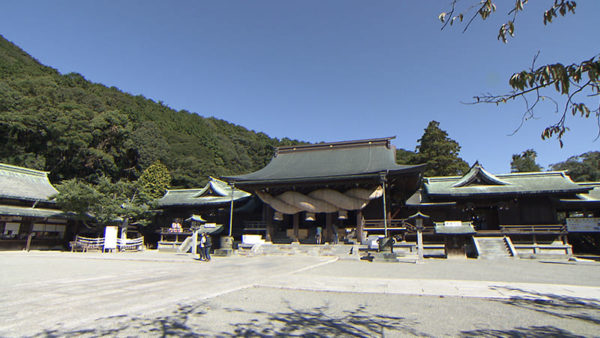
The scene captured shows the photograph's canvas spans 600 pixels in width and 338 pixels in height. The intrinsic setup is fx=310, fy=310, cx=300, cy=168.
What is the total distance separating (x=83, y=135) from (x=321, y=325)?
46241mm

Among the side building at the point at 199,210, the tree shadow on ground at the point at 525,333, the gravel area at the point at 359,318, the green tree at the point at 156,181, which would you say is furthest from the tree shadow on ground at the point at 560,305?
the green tree at the point at 156,181

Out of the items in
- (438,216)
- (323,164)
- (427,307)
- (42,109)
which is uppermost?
(42,109)

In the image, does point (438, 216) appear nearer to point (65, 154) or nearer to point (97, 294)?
point (97, 294)

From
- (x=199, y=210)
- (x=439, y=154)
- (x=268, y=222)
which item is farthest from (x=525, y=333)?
(x=439, y=154)

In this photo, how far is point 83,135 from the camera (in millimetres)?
40062

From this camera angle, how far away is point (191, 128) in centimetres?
7344

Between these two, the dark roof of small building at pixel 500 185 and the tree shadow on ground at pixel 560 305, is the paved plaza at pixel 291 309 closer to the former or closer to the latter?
the tree shadow on ground at pixel 560 305

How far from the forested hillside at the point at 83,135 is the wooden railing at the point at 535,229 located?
142 ft

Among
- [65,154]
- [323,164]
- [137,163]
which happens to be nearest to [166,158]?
[137,163]

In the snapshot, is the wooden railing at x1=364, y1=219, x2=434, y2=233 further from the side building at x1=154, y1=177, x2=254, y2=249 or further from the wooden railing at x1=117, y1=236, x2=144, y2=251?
the wooden railing at x1=117, y1=236, x2=144, y2=251

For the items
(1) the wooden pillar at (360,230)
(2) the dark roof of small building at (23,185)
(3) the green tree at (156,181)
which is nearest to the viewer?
(1) the wooden pillar at (360,230)

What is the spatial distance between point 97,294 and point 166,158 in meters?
50.2

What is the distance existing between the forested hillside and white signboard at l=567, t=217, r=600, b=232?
4614 cm

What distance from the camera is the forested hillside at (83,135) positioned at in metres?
38.6
